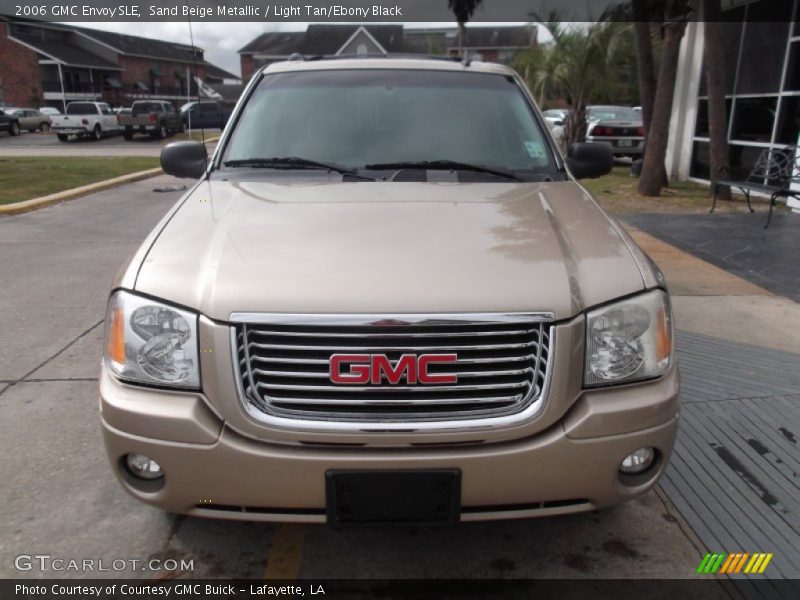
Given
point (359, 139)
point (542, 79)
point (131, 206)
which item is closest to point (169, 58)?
point (542, 79)

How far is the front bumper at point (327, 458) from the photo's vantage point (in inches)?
79.0

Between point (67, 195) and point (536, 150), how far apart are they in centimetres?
1033

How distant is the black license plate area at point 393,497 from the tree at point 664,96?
10271 mm

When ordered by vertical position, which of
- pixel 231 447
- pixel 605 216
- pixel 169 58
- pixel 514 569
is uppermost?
pixel 169 58

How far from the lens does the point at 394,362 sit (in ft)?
6.53

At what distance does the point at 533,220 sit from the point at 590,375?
74cm

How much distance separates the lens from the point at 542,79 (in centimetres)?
1958

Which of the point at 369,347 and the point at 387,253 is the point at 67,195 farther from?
the point at 369,347

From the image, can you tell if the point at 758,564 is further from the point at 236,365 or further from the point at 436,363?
the point at 236,365

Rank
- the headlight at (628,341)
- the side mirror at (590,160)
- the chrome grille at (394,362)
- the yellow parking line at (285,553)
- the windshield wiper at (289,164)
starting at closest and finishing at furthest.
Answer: the chrome grille at (394,362), the headlight at (628,341), the yellow parking line at (285,553), the windshield wiper at (289,164), the side mirror at (590,160)

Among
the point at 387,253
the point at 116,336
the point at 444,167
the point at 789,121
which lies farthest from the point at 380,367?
the point at 789,121

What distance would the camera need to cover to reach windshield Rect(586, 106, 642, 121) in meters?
19.1

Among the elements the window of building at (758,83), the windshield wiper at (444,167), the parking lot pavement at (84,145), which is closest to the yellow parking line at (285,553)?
the windshield wiper at (444,167)

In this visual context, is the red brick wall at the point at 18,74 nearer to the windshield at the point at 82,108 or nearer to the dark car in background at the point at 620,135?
the windshield at the point at 82,108
